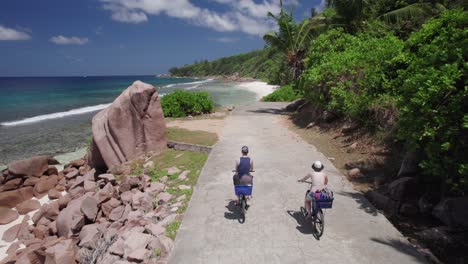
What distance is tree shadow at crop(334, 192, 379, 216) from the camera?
718 cm

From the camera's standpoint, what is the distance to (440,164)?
5.82 m

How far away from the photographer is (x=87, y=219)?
9680mm

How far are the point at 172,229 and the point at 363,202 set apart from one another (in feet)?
15.1

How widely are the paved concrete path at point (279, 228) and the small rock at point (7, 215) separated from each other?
24.5ft

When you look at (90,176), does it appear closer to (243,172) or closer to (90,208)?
(90,208)

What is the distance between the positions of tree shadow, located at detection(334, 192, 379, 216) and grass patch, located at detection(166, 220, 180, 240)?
416cm

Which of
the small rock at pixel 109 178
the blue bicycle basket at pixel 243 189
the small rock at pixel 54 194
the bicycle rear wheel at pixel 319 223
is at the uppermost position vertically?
the blue bicycle basket at pixel 243 189

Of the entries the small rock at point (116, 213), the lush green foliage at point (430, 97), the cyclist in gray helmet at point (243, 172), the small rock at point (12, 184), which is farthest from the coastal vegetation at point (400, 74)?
the small rock at point (12, 184)

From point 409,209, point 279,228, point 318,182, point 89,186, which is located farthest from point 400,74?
point 89,186

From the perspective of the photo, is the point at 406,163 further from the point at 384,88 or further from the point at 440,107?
the point at 384,88

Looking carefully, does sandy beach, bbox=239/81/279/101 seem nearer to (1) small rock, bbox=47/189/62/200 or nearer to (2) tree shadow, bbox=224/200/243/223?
(1) small rock, bbox=47/189/62/200

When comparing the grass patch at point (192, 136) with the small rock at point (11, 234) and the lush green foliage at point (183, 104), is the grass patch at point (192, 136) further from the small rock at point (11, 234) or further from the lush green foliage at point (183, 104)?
the small rock at point (11, 234)

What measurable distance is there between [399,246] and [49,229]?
10.1 m

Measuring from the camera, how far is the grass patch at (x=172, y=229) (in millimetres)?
6664
